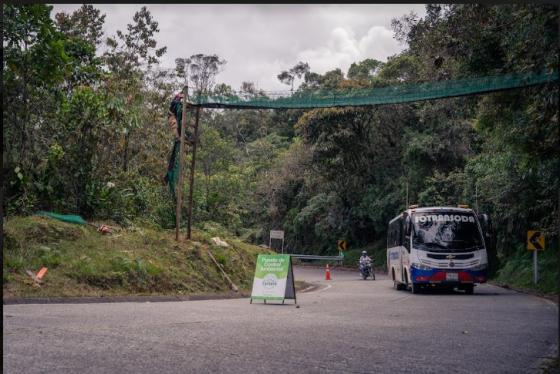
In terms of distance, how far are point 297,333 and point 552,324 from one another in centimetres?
515

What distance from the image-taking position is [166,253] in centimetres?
1972

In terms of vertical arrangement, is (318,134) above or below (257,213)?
above

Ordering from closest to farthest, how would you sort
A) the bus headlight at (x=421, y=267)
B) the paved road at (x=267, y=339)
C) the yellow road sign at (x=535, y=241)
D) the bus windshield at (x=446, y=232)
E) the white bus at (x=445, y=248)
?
the paved road at (x=267, y=339) < the white bus at (x=445, y=248) < the bus headlight at (x=421, y=267) < the bus windshield at (x=446, y=232) < the yellow road sign at (x=535, y=241)

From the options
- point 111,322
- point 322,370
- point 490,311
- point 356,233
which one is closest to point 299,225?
point 356,233

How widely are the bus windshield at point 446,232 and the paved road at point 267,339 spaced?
20.9ft

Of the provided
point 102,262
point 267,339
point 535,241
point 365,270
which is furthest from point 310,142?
point 267,339

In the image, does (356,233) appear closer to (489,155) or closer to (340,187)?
(340,187)

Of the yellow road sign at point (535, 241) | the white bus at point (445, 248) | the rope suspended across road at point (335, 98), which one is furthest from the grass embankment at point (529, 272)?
the rope suspended across road at point (335, 98)

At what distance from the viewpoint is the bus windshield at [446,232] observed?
20.8 m

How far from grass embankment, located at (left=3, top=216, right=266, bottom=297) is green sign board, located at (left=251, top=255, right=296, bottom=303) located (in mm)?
2867

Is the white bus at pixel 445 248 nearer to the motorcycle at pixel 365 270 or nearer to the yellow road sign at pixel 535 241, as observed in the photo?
the yellow road sign at pixel 535 241

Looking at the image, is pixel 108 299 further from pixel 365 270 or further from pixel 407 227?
pixel 365 270

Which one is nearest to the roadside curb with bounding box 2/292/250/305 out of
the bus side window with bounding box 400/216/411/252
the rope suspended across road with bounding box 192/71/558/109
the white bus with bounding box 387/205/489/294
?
the rope suspended across road with bounding box 192/71/558/109

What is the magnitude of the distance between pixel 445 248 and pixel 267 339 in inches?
508
